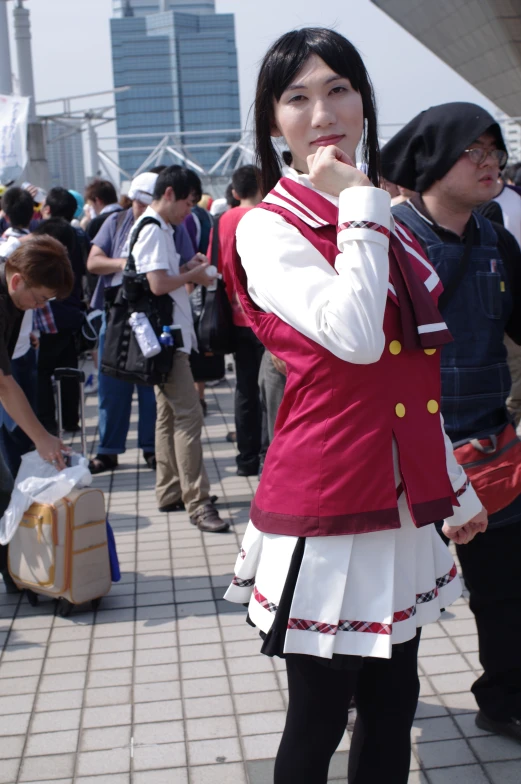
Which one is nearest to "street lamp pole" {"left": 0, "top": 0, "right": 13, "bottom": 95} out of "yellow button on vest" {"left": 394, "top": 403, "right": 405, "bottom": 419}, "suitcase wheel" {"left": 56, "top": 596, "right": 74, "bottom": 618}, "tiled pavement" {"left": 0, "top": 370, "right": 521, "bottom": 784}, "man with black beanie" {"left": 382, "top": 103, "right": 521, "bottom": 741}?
"tiled pavement" {"left": 0, "top": 370, "right": 521, "bottom": 784}

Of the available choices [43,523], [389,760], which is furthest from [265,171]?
[43,523]

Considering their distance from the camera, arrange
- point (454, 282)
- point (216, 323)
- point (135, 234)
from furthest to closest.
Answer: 1. point (216, 323)
2. point (135, 234)
3. point (454, 282)

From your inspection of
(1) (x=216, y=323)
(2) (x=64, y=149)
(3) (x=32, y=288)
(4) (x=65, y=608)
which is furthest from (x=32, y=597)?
(2) (x=64, y=149)

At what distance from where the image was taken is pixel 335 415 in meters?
1.60

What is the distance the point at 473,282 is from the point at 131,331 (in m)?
2.95

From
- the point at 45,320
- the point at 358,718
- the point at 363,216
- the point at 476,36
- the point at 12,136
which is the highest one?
the point at 476,36

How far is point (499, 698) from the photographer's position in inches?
107

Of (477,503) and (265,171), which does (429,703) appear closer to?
(477,503)

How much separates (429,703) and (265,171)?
192cm

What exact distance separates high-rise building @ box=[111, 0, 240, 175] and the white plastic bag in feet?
601

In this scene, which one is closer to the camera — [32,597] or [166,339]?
[32,597]

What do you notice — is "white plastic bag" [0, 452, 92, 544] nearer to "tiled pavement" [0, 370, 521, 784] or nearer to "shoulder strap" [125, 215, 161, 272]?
"tiled pavement" [0, 370, 521, 784]

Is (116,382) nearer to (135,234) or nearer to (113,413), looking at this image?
(113,413)

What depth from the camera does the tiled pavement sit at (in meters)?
2.68
